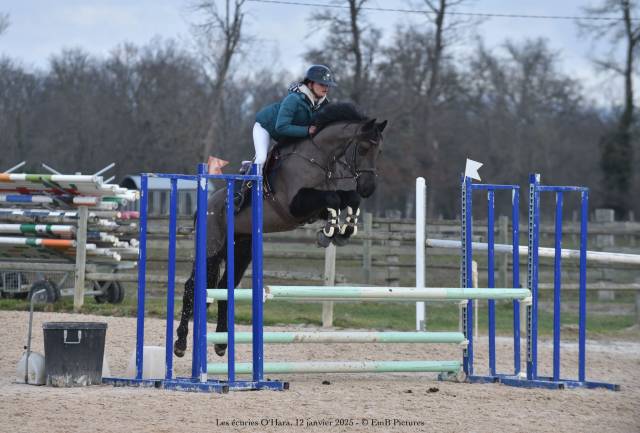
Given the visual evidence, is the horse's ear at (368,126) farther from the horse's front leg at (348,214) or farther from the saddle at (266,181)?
Result: the saddle at (266,181)

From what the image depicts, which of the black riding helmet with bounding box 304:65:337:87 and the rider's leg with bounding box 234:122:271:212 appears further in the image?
the rider's leg with bounding box 234:122:271:212

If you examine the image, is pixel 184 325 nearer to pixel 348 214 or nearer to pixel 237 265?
pixel 237 265

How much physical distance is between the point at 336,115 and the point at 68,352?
9.06ft

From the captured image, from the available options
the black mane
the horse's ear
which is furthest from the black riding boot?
the horse's ear

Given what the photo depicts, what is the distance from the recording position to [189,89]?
36719 millimetres

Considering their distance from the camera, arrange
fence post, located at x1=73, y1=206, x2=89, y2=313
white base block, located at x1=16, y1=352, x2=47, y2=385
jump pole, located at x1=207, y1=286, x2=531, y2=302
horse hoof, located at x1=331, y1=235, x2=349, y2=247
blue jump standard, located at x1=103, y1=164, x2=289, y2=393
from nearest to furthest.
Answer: blue jump standard, located at x1=103, y1=164, x2=289, y2=393, jump pole, located at x1=207, y1=286, x2=531, y2=302, white base block, located at x1=16, y1=352, x2=47, y2=385, horse hoof, located at x1=331, y1=235, x2=349, y2=247, fence post, located at x1=73, y1=206, x2=89, y2=313

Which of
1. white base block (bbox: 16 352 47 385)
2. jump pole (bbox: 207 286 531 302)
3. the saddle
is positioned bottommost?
white base block (bbox: 16 352 47 385)

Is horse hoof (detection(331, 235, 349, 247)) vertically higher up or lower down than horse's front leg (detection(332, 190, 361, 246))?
lower down

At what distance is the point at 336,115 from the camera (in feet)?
25.0

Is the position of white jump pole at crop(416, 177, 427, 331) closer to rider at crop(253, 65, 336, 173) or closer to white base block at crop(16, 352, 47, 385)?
rider at crop(253, 65, 336, 173)

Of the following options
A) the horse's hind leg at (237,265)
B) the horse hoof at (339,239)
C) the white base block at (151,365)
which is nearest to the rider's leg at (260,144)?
the horse's hind leg at (237,265)

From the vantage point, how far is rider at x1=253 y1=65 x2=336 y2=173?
7.63 meters

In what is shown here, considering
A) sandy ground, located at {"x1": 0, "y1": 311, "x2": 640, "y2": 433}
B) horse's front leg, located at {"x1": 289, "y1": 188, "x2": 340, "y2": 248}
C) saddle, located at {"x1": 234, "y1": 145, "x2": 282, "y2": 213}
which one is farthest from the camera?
saddle, located at {"x1": 234, "y1": 145, "x2": 282, "y2": 213}

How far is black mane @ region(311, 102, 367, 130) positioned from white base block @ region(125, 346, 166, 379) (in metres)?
2.18
